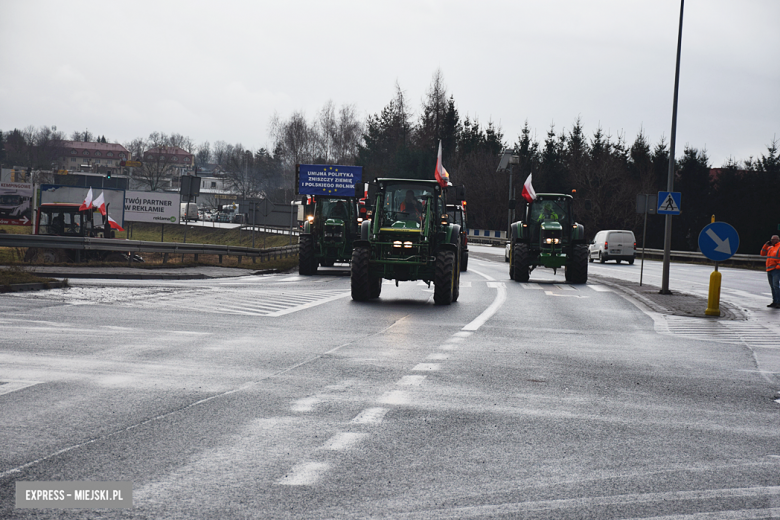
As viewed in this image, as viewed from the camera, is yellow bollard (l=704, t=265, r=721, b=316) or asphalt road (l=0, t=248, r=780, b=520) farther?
yellow bollard (l=704, t=265, r=721, b=316)

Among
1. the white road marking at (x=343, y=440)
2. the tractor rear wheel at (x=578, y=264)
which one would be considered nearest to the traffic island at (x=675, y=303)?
the tractor rear wheel at (x=578, y=264)

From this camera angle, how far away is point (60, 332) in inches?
456

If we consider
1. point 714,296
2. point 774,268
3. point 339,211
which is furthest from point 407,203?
point 339,211

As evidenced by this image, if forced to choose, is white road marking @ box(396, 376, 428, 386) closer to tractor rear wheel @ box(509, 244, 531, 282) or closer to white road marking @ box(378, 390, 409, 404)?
white road marking @ box(378, 390, 409, 404)

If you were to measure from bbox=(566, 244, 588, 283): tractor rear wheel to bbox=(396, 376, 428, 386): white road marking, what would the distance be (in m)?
20.1

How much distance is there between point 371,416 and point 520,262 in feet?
70.8

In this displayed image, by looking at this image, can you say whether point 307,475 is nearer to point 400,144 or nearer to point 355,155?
point 400,144

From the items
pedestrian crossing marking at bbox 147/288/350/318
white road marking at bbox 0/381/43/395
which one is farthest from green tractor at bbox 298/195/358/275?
white road marking at bbox 0/381/43/395

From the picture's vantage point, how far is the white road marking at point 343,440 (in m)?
5.63

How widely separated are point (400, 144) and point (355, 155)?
971 centimetres

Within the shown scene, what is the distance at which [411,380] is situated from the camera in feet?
27.7

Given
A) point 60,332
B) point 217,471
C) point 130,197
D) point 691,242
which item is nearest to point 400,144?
point 691,242

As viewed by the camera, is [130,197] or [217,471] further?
[130,197]

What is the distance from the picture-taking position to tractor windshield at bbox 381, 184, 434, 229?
19156 millimetres
